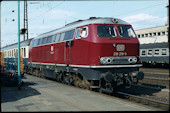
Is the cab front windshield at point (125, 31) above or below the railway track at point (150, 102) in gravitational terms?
above

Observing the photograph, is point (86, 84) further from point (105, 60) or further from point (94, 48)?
point (94, 48)

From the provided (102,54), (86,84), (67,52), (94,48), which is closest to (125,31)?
(102,54)

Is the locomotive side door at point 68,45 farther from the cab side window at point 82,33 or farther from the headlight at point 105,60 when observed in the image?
the headlight at point 105,60

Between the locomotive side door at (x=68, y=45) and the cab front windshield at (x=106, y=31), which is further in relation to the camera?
the locomotive side door at (x=68, y=45)

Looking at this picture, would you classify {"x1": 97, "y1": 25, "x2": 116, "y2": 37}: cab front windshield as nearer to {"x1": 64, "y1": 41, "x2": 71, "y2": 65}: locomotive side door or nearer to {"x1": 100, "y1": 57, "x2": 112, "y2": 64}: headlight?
{"x1": 100, "y1": 57, "x2": 112, "y2": 64}: headlight

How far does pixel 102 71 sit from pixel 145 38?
134 ft

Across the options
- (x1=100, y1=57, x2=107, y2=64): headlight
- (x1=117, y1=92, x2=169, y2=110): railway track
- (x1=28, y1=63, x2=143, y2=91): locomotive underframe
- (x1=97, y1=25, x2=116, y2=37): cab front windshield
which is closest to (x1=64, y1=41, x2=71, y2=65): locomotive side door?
(x1=28, y1=63, x2=143, y2=91): locomotive underframe

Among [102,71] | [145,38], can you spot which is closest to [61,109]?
[102,71]

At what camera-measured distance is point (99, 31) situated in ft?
40.3

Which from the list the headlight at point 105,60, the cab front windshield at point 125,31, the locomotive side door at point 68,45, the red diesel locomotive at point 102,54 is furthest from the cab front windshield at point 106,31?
the locomotive side door at point 68,45

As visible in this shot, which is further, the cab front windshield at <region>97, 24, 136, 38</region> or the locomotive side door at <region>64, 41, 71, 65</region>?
the locomotive side door at <region>64, 41, 71, 65</region>

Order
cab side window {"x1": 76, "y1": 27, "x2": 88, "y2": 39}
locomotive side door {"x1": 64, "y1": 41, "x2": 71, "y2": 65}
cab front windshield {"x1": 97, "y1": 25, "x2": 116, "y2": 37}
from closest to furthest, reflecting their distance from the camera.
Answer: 1. cab front windshield {"x1": 97, "y1": 25, "x2": 116, "y2": 37}
2. cab side window {"x1": 76, "y1": 27, "x2": 88, "y2": 39}
3. locomotive side door {"x1": 64, "y1": 41, "x2": 71, "y2": 65}

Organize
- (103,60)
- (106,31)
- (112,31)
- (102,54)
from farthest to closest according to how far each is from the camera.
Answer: (112,31)
(106,31)
(102,54)
(103,60)

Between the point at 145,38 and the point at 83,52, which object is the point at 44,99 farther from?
the point at 145,38
